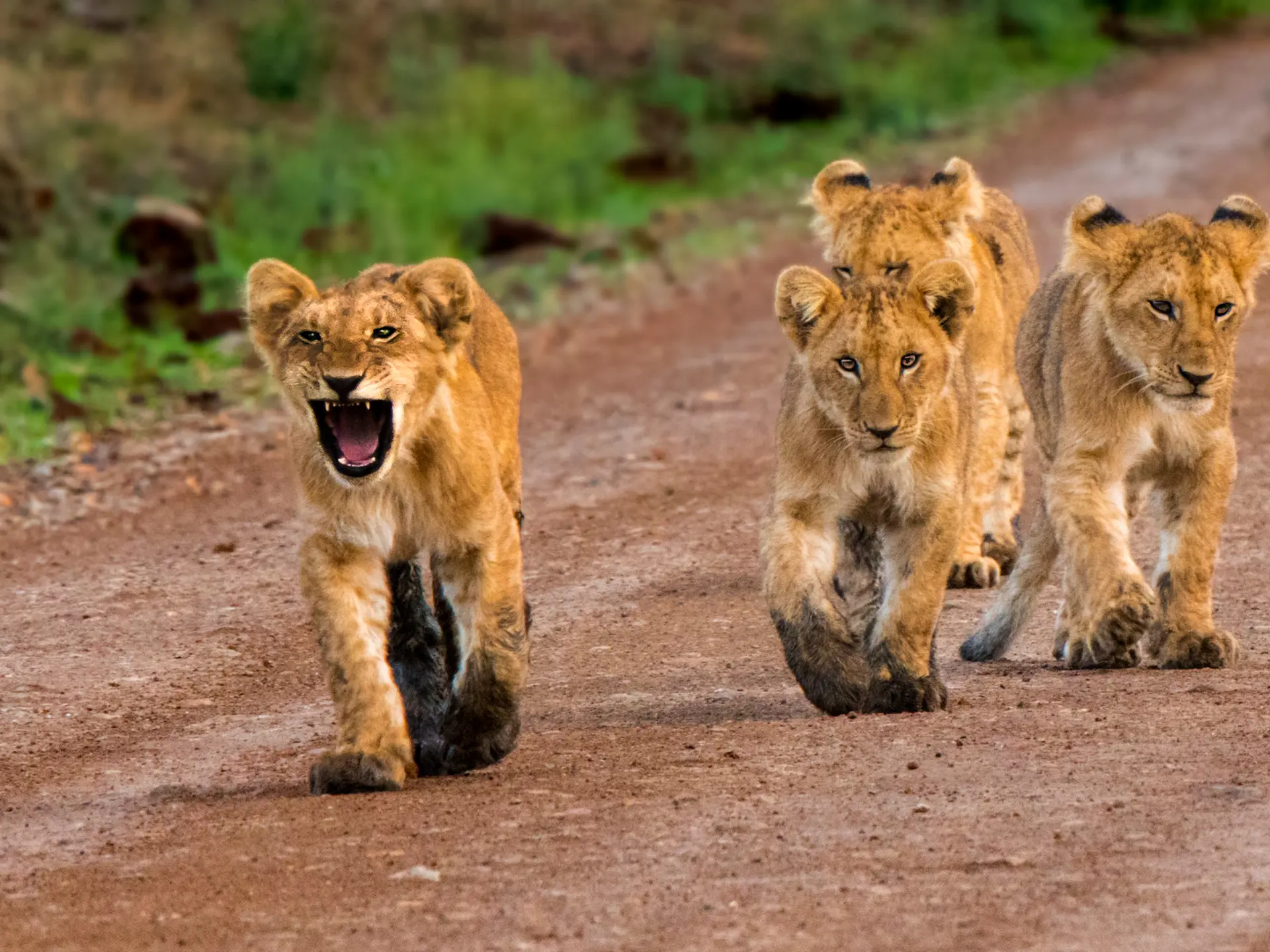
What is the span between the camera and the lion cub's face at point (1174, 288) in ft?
20.5

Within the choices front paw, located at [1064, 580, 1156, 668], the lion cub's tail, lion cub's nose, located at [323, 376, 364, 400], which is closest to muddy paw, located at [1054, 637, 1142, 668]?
front paw, located at [1064, 580, 1156, 668]

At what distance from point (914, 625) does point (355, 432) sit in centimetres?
151

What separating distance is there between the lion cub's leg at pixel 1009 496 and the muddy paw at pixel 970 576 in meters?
0.21

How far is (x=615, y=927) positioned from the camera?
417 centimetres

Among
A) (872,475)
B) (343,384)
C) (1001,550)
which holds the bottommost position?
(1001,550)

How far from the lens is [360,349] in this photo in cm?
511

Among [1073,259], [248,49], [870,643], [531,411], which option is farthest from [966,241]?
[248,49]

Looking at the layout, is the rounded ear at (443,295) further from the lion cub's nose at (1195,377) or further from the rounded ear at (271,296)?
the lion cub's nose at (1195,377)

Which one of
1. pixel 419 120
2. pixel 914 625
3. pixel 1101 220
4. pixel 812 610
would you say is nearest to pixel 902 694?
pixel 914 625

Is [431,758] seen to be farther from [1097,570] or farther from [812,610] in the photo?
[1097,570]

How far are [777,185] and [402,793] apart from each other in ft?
42.2

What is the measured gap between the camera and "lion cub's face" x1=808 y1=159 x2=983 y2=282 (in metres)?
7.57

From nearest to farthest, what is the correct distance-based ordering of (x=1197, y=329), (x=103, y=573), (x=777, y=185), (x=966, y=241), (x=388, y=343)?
(x=388, y=343), (x=1197, y=329), (x=966, y=241), (x=103, y=573), (x=777, y=185)

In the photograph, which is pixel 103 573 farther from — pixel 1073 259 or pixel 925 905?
pixel 925 905
